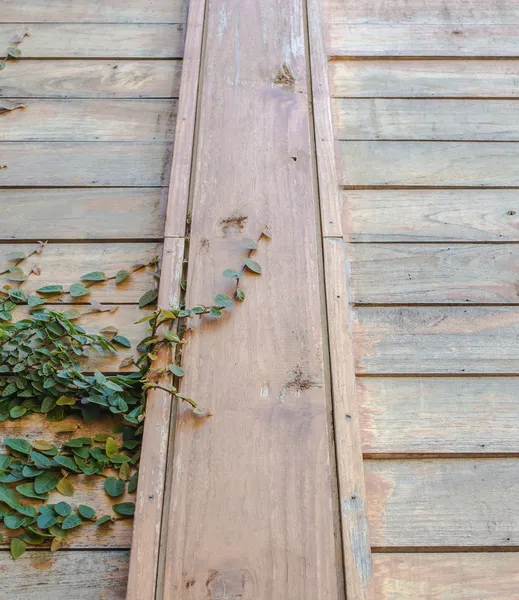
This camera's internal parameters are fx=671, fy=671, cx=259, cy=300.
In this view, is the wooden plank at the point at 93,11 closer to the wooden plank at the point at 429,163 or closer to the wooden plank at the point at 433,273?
the wooden plank at the point at 429,163

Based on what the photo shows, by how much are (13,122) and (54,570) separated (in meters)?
1.05

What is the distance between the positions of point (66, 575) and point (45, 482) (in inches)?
5.6

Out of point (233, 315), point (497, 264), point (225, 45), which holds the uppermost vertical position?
point (225, 45)

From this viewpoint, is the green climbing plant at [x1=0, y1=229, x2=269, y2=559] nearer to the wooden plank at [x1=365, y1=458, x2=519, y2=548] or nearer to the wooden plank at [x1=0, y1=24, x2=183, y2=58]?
the wooden plank at [x1=365, y1=458, x2=519, y2=548]

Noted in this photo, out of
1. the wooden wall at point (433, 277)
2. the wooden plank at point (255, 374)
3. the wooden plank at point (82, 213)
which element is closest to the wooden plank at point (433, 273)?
the wooden wall at point (433, 277)

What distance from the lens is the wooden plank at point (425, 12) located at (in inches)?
71.3

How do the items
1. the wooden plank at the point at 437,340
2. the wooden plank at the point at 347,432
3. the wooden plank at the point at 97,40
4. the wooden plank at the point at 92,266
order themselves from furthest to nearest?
the wooden plank at the point at 97,40 < the wooden plank at the point at 92,266 < the wooden plank at the point at 437,340 < the wooden plank at the point at 347,432

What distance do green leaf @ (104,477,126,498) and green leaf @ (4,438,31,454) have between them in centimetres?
14

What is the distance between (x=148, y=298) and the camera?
124 cm

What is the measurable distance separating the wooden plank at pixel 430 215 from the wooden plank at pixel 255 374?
4.8 inches

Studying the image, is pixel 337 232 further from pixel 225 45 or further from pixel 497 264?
pixel 225 45

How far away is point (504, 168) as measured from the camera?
57.6 inches

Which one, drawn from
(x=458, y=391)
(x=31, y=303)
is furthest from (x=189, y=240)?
(x=458, y=391)

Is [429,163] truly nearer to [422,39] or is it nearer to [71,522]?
[422,39]
